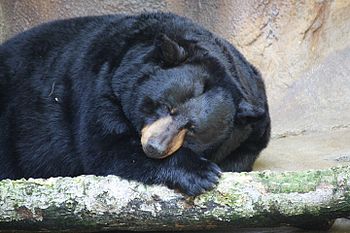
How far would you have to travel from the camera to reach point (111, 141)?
366cm

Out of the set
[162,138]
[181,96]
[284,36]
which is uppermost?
[181,96]

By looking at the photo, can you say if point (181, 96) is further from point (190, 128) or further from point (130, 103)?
point (130, 103)

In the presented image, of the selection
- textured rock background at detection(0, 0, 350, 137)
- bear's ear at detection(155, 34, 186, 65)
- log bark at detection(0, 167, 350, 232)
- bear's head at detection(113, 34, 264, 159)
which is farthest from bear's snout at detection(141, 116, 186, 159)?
textured rock background at detection(0, 0, 350, 137)

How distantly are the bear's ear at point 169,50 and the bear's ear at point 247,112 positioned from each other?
397mm

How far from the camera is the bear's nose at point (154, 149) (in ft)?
11.0

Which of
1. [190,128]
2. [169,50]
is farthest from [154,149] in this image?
[169,50]

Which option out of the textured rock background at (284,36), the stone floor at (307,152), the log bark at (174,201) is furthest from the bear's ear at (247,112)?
the textured rock background at (284,36)

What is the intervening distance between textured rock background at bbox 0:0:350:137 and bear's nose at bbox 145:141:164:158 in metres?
2.45

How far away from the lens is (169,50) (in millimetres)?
3635

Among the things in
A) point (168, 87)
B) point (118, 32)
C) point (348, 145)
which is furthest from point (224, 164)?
point (348, 145)

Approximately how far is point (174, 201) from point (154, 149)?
0.28m

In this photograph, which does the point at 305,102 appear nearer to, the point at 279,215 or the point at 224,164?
the point at 224,164

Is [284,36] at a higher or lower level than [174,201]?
lower

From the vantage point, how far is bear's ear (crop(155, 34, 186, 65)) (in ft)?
11.9
